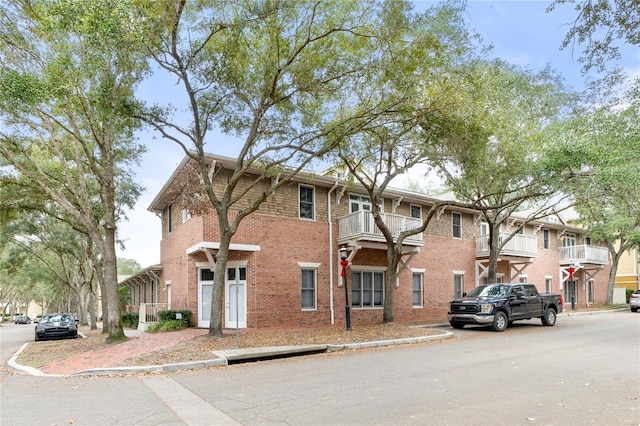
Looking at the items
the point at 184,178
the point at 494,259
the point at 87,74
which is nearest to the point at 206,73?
the point at 87,74

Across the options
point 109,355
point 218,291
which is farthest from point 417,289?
point 109,355

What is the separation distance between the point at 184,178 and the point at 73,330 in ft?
35.3

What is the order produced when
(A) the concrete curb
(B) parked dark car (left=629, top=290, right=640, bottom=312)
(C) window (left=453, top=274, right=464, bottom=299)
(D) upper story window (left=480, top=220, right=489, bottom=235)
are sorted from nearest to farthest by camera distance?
(A) the concrete curb
(C) window (left=453, top=274, right=464, bottom=299)
(D) upper story window (left=480, top=220, right=489, bottom=235)
(B) parked dark car (left=629, top=290, right=640, bottom=312)

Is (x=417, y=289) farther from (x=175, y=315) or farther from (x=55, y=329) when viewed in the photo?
(x=55, y=329)

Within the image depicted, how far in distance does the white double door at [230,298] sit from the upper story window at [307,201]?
141 inches

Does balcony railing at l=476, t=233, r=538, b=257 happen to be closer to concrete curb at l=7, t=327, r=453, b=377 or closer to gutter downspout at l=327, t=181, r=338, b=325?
gutter downspout at l=327, t=181, r=338, b=325

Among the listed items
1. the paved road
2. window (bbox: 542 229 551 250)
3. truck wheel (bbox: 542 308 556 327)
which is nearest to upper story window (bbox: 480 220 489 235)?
window (bbox: 542 229 551 250)

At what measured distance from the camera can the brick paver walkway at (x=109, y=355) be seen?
11367 mm

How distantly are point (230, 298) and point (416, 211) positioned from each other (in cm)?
1103

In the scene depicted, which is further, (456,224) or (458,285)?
(456,224)

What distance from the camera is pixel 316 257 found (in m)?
20.2

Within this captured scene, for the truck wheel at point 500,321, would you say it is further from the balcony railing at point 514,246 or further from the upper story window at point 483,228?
the upper story window at point 483,228

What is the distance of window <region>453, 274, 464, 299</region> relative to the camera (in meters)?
26.1

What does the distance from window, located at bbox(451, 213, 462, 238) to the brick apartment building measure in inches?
2.2
